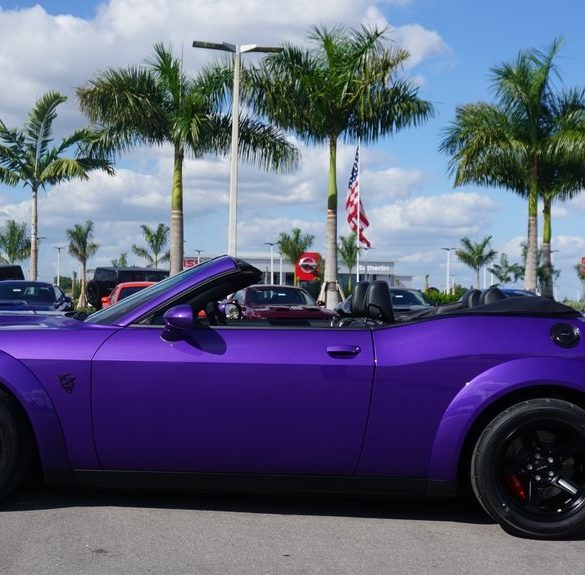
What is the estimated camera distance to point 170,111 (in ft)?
85.3

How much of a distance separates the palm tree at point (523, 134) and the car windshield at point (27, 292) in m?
14.1

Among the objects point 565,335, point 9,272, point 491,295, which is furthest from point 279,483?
point 9,272

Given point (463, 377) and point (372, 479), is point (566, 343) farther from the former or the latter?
point (372, 479)

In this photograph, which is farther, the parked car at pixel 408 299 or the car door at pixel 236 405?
the parked car at pixel 408 299

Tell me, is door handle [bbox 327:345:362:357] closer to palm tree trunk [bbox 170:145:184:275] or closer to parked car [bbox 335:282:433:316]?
parked car [bbox 335:282:433:316]

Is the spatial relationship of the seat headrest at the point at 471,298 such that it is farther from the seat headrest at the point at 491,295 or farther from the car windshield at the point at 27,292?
the car windshield at the point at 27,292

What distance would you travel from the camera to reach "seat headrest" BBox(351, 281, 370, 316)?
5.69 meters

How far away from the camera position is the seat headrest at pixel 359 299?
18.7ft

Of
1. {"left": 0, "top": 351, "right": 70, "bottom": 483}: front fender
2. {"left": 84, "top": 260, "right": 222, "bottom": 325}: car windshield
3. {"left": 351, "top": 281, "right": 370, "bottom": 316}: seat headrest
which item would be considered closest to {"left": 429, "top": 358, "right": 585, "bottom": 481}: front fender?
{"left": 351, "top": 281, "right": 370, "bottom": 316}: seat headrest

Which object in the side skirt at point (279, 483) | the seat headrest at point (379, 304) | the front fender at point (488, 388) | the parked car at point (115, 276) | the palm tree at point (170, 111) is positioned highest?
the palm tree at point (170, 111)

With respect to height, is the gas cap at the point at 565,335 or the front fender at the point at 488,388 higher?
the gas cap at the point at 565,335

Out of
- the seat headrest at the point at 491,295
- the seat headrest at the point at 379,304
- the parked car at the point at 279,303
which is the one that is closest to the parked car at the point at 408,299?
the parked car at the point at 279,303

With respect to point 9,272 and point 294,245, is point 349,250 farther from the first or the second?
point 9,272

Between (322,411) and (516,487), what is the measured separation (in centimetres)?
106
